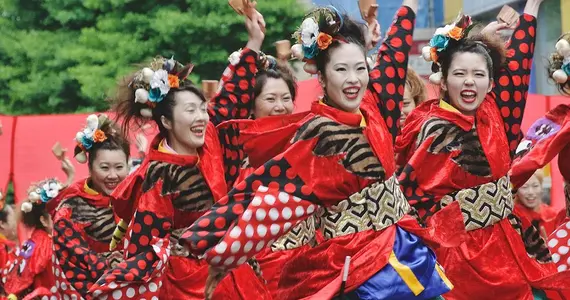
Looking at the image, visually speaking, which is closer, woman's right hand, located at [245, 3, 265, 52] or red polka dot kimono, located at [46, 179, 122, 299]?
woman's right hand, located at [245, 3, 265, 52]

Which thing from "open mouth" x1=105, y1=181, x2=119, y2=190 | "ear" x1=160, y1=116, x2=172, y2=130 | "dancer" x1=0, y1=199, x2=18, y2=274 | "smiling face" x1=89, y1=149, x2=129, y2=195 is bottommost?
"dancer" x1=0, y1=199, x2=18, y2=274

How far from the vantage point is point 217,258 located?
5.21 m

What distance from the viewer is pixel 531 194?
979 cm

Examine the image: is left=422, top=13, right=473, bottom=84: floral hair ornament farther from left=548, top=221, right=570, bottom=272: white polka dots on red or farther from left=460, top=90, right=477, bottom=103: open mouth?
left=548, top=221, right=570, bottom=272: white polka dots on red

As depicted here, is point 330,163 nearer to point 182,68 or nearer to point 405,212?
point 405,212

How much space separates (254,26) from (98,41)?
30.8 feet

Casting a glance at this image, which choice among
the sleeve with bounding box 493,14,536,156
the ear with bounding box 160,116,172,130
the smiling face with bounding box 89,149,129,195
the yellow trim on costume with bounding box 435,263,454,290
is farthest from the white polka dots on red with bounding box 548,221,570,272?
the smiling face with bounding box 89,149,129,195

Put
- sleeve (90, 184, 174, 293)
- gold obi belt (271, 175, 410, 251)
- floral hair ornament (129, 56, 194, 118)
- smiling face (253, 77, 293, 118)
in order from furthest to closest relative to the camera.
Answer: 1. smiling face (253, 77, 293, 118)
2. floral hair ornament (129, 56, 194, 118)
3. sleeve (90, 184, 174, 293)
4. gold obi belt (271, 175, 410, 251)

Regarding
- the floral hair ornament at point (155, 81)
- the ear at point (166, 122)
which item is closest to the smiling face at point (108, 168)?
the floral hair ornament at point (155, 81)

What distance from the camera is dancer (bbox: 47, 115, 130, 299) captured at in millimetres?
8164

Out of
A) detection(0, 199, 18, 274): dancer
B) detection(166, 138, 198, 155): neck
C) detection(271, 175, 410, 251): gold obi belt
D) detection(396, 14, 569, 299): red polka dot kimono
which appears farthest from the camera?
detection(0, 199, 18, 274): dancer

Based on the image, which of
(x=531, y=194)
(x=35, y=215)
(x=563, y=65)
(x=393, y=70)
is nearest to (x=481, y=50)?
(x=563, y=65)

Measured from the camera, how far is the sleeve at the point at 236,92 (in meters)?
7.04

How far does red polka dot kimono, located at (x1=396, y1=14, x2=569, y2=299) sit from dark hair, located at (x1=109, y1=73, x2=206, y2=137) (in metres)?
1.28
